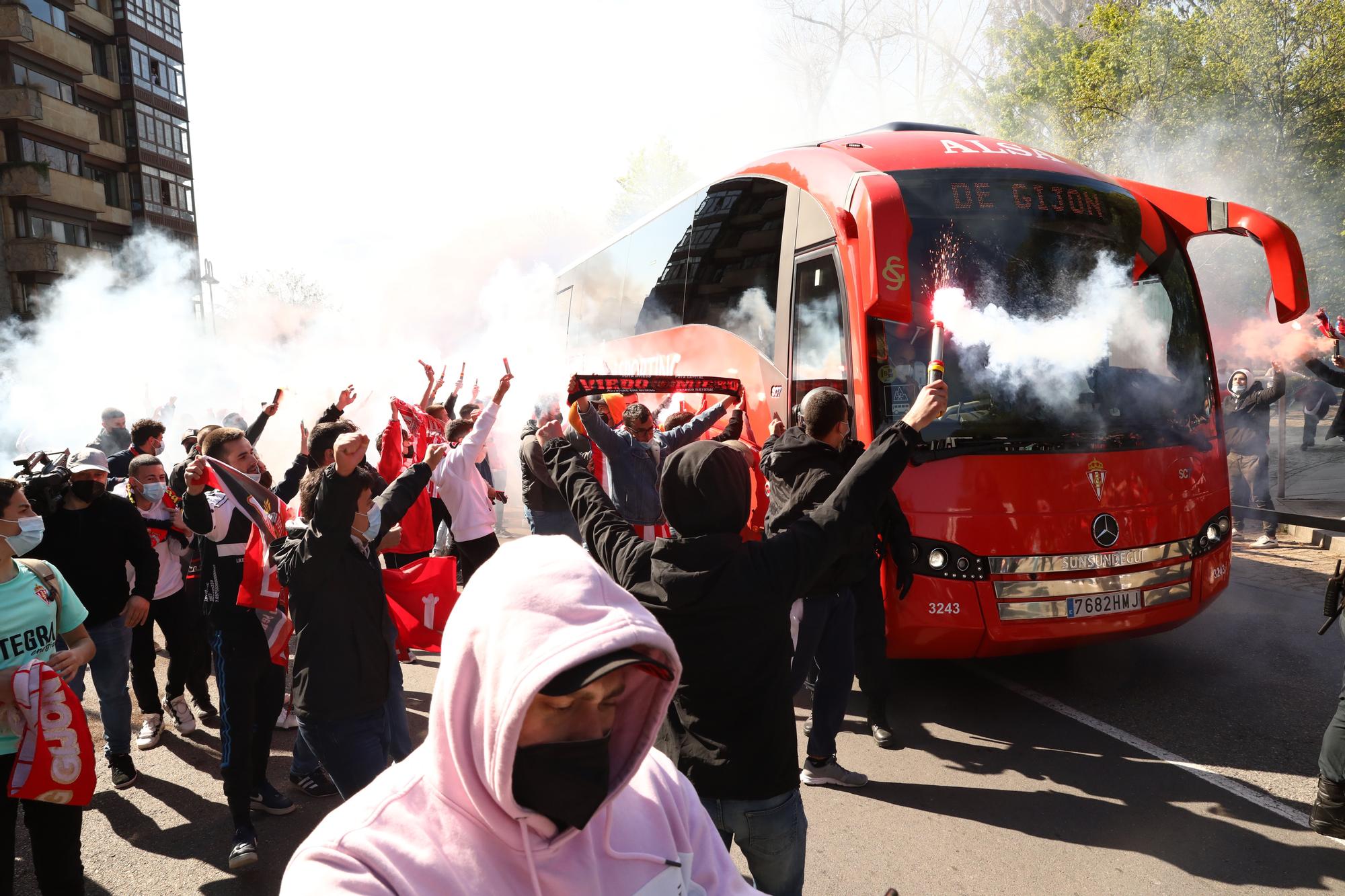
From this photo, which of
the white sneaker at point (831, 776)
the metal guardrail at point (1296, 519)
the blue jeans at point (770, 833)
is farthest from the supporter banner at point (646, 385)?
the metal guardrail at point (1296, 519)

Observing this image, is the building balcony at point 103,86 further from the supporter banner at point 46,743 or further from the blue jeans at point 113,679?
the supporter banner at point 46,743

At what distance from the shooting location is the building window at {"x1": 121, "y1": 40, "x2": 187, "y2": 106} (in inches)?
1431

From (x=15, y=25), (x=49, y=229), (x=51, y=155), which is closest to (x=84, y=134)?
(x=51, y=155)

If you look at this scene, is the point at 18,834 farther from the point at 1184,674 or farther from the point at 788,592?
the point at 1184,674

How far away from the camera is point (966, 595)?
4.96m

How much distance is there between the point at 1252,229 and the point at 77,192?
38363 mm

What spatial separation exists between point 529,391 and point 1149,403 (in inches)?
442

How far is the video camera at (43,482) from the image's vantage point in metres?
4.22

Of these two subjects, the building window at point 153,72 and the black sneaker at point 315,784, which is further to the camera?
the building window at point 153,72

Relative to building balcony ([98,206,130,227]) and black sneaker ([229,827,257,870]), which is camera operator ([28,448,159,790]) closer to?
black sneaker ([229,827,257,870])

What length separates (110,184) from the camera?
1433 inches

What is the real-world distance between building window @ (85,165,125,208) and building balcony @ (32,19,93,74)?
150 inches

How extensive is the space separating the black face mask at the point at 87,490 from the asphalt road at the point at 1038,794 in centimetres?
158

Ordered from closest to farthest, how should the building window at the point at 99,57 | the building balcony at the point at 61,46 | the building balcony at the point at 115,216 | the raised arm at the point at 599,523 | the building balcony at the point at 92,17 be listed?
the raised arm at the point at 599,523
the building balcony at the point at 61,46
the building balcony at the point at 92,17
the building balcony at the point at 115,216
the building window at the point at 99,57
